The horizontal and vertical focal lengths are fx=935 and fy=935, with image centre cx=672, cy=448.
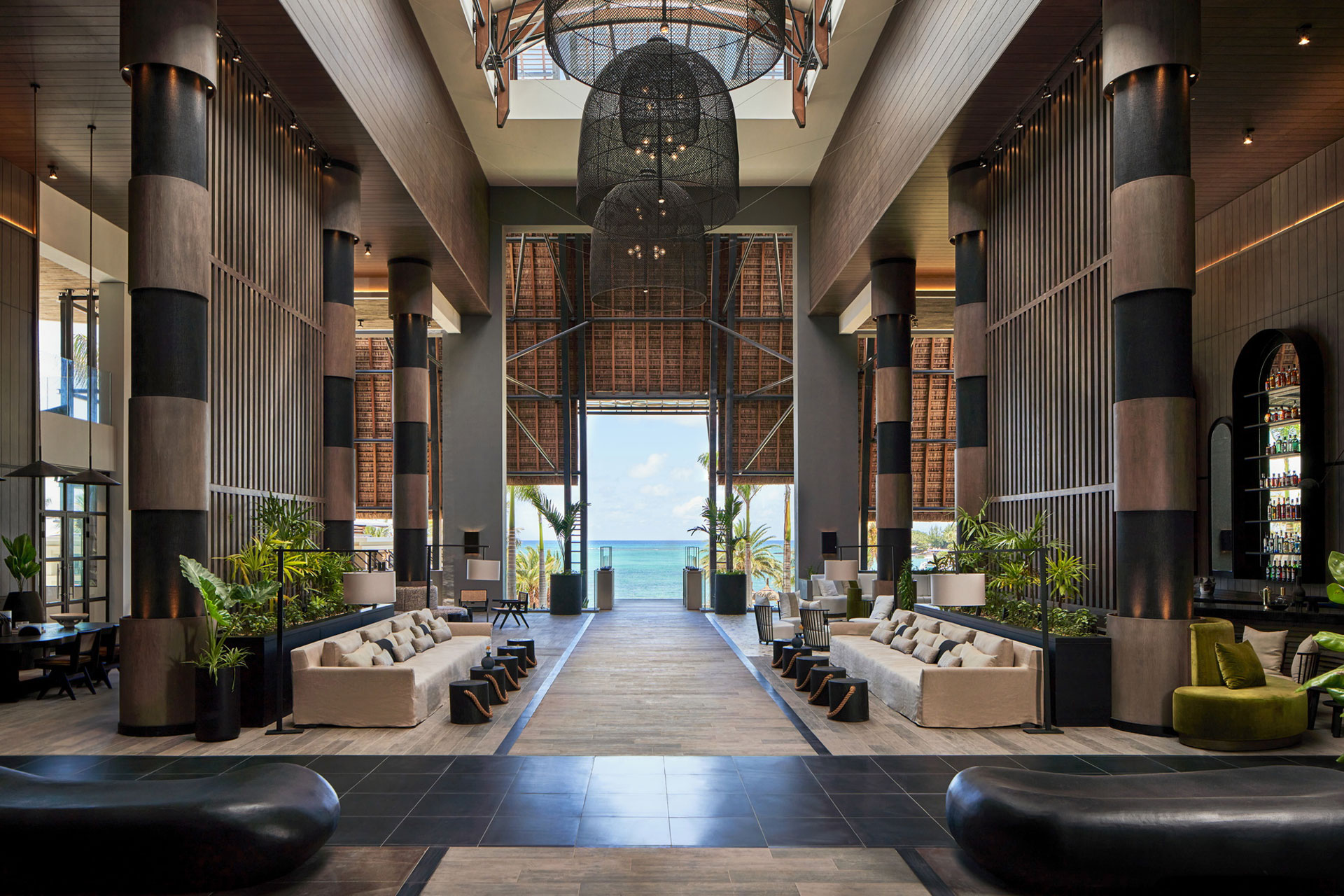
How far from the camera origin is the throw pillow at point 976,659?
793cm

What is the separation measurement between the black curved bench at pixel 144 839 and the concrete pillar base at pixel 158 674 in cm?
291

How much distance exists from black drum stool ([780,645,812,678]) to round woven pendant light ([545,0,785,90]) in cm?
589

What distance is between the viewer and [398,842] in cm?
483

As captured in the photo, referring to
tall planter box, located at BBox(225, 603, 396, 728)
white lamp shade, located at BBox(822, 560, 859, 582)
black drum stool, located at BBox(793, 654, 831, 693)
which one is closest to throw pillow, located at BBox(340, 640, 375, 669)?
tall planter box, located at BBox(225, 603, 396, 728)

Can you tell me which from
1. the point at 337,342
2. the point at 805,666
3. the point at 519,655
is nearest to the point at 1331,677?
the point at 805,666

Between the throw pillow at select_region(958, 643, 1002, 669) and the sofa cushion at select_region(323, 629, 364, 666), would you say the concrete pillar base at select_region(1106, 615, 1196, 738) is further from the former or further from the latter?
the sofa cushion at select_region(323, 629, 364, 666)

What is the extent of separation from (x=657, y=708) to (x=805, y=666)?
1.81 m

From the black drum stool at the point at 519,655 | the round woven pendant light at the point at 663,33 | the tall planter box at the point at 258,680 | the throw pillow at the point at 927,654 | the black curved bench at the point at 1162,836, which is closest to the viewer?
the black curved bench at the point at 1162,836

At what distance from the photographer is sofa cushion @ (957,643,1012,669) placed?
26.0ft

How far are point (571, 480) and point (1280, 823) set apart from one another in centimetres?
1792

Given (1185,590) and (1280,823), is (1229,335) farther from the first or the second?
(1280,823)

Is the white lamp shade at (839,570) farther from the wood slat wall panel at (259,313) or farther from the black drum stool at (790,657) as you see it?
the wood slat wall panel at (259,313)


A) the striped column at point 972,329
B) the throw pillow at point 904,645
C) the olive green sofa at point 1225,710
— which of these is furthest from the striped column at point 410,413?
the olive green sofa at point 1225,710

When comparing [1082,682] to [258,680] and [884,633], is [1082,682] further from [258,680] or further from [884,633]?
[258,680]
